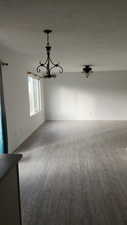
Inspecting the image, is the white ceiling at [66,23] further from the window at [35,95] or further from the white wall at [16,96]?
the window at [35,95]

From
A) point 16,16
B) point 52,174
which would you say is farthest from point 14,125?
point 16,16

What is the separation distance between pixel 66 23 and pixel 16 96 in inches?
100

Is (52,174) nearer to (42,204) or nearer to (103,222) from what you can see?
(42,204)

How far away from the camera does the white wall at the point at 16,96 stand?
13.5 ft

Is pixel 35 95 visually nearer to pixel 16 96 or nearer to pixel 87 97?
pixel 87 97

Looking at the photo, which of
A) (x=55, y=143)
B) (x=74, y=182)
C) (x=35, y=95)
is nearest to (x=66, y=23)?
(x=74, y=182)

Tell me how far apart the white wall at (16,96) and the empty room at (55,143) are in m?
0.02

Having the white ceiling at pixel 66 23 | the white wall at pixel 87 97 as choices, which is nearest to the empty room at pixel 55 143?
the white ceiling at pixel 66 23

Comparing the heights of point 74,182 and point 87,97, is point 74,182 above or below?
below

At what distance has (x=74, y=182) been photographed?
2.90 metres

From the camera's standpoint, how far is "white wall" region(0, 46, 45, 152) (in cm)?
410

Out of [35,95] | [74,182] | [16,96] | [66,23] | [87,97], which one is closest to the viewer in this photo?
[66,23]

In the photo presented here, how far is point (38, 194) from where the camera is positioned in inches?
102

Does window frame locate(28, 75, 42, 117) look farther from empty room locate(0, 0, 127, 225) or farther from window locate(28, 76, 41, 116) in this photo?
empty room locate(0, 0, 127, 225)
